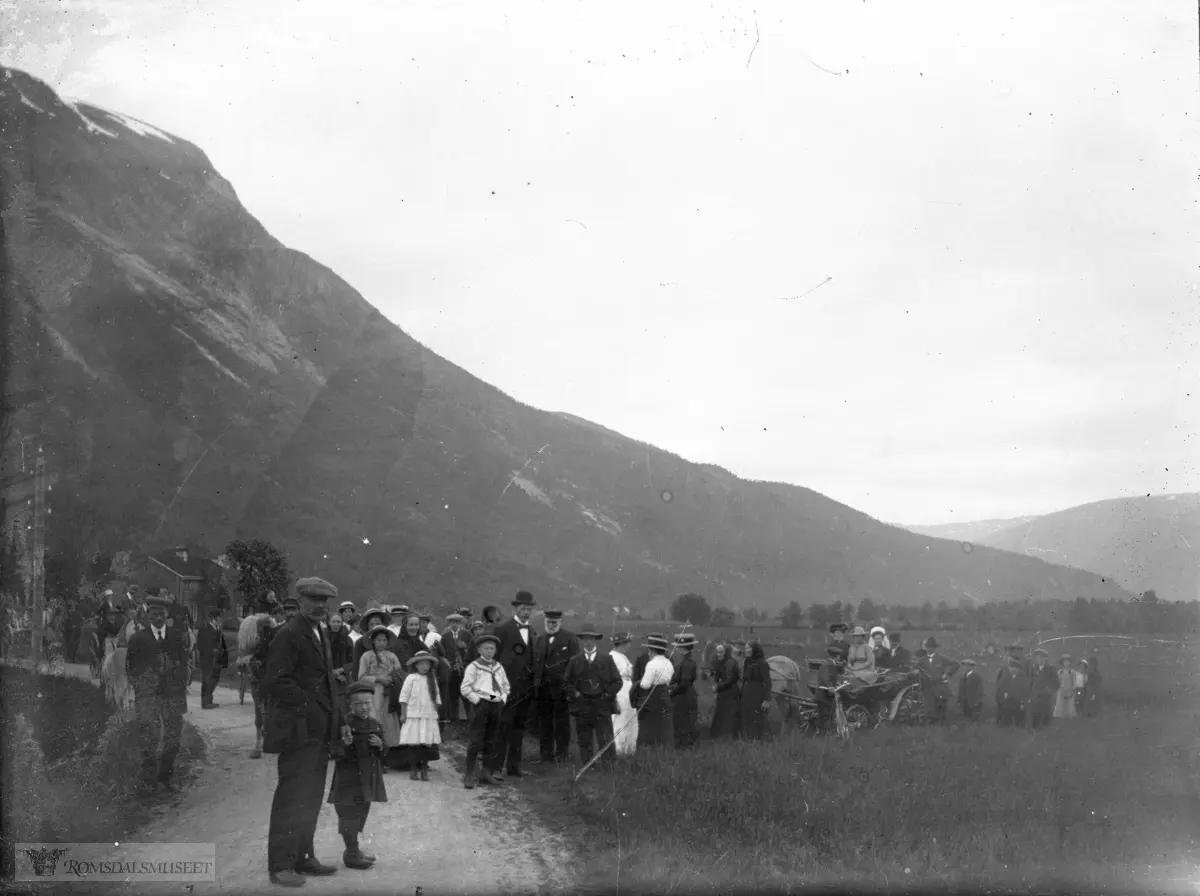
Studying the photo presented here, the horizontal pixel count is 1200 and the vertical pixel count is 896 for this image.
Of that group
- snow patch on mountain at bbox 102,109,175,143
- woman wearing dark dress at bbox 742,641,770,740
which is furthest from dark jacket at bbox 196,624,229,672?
woman wearing dark dress at bbox 742,641,770,740

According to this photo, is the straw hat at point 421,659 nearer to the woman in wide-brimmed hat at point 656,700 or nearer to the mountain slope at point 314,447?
the mountain slope at point 314,447

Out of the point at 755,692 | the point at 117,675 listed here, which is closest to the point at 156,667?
the point at 117,675

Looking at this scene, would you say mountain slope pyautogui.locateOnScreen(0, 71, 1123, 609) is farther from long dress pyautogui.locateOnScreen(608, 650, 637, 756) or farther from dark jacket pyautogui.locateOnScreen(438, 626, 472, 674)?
dark jacket pyautogui.locateOnScreen(438, 626, 472, 674)

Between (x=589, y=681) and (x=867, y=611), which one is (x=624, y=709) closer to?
(x=589, y=681)

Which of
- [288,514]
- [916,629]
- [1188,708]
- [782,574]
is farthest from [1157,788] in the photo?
[288,514]

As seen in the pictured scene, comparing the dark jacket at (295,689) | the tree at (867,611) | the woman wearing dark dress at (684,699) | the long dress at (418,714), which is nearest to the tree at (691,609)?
the woman wearing dark dress at (684,699)

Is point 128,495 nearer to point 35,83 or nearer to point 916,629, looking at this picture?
point 35,83

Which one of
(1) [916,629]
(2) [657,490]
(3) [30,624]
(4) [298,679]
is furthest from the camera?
(1) [916,629]
